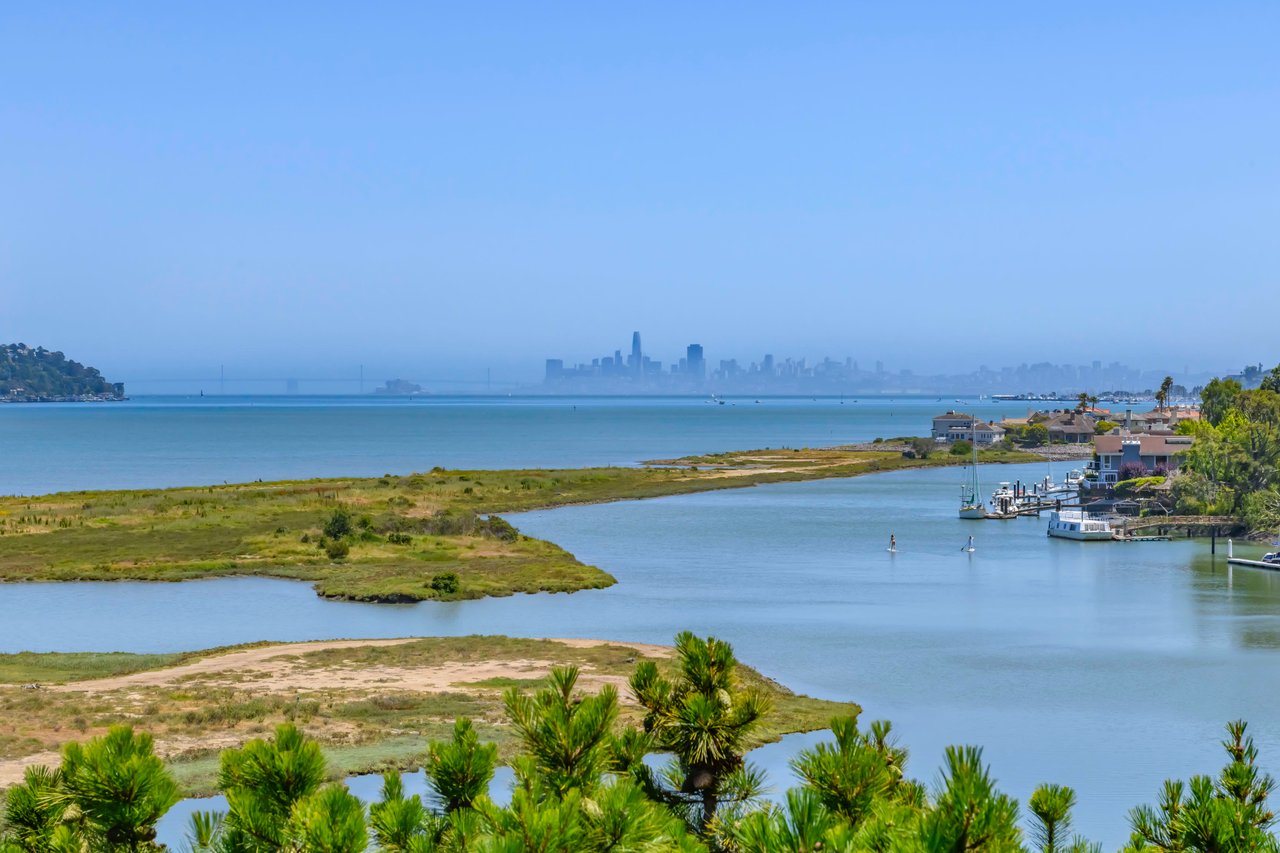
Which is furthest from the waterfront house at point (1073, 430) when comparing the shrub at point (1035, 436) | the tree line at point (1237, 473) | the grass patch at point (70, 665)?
the grass patch at point (70, 665)

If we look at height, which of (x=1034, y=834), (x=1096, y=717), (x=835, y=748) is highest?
(x=835, y=748)

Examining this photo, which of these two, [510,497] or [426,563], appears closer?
[426,563]

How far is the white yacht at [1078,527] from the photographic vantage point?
244ft

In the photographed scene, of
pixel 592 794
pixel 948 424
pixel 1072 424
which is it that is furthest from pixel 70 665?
pixel 1072 424

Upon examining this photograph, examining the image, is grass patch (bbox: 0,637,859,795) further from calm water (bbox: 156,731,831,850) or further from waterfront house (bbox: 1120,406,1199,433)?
waterfront house (bbox: 1120,406,1199,433)

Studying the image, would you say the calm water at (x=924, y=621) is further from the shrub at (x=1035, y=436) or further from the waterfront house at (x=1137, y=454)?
the shrub at (x=1035, y=436)

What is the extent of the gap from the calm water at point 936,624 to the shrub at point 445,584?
1.52 meters

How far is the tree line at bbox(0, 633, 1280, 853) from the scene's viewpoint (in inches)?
333

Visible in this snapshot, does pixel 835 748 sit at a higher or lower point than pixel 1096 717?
higher

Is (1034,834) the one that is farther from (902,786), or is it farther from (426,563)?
(426,563)

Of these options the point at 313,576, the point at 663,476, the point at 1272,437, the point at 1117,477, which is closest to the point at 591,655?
A: the point at 313,576

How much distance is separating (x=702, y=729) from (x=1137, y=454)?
85.5 m

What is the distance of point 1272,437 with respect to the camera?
76625mm

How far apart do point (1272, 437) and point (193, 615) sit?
5767cm
